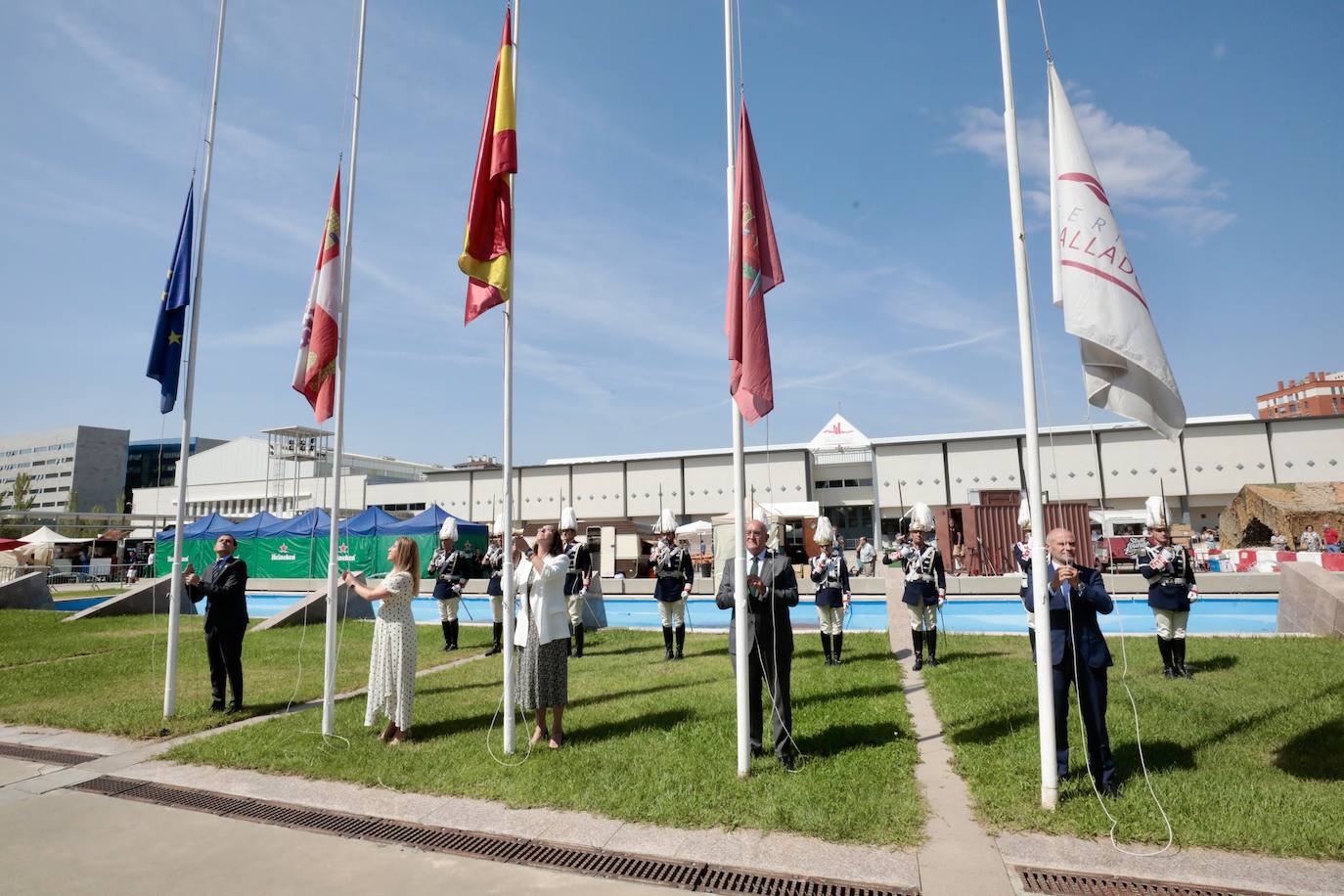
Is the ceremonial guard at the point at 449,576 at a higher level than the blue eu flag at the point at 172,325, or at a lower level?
lower

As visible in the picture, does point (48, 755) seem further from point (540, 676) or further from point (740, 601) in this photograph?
point (740, 601)

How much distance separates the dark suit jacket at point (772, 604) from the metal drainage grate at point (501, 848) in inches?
85.2

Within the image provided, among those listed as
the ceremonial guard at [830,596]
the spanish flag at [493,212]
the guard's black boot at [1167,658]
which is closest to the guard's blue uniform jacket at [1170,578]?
the guard's black boot at [1167,658]

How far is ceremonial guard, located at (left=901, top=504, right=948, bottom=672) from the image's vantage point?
35.7ft

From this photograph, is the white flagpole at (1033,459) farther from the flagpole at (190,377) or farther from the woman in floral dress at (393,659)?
the flagpole at (190,377)

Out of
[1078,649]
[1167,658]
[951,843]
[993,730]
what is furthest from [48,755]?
[1167,658]

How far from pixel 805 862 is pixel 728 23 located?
6.71m

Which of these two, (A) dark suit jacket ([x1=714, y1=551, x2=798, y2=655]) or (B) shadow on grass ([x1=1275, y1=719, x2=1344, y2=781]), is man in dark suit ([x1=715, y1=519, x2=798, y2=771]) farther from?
(B) shadow on grass ([x1=1275, y1=719, x2=1344, y2=781])

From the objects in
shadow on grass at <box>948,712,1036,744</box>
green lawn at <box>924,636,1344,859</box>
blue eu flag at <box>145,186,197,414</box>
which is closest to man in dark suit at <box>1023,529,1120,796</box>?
green lawn at <box>924,636,1344,859</box>

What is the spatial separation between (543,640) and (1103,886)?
181 inches

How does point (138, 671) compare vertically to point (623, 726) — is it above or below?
below

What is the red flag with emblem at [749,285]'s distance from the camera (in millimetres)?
6035

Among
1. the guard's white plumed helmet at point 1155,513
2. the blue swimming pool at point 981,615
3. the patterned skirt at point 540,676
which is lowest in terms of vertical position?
the blue swimming pool at point 981,615

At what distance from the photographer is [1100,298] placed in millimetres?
5230
